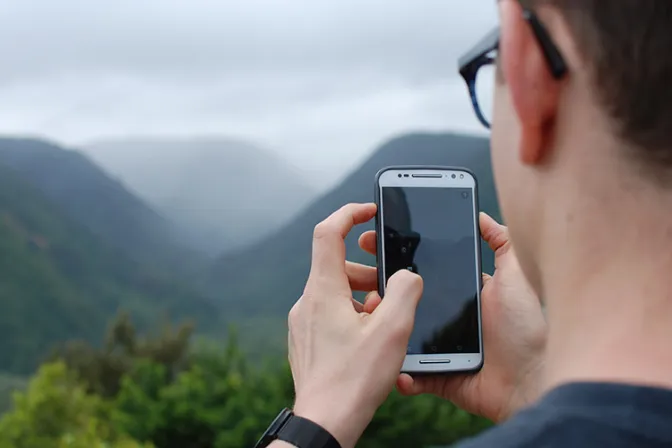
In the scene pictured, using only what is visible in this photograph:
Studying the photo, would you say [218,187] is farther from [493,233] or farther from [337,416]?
[337,416]

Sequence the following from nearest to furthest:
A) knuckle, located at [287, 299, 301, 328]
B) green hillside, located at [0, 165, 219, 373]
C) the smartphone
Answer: knuckle, located at [287, 299, 301, 328] < the smartphone < green hillside, located at [0, 165, 219, 373]

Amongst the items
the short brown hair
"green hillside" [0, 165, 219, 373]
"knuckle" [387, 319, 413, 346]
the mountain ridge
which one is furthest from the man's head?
the mountain ridge

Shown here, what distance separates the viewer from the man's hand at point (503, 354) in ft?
3.25

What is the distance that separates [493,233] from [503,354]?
7.1 inches

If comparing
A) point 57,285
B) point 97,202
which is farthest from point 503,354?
point 97,202

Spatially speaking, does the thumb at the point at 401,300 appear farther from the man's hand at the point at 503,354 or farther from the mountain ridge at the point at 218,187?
the mountain ridge at the point at 218,187

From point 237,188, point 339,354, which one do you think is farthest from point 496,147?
point 237,188

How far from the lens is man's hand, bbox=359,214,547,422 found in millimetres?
990

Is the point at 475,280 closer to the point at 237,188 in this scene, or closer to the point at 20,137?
the point at 237,188

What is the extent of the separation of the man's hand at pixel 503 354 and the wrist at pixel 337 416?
17 centimetres

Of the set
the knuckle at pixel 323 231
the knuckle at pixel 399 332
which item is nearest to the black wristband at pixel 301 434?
the knuckle at pixel 399 332

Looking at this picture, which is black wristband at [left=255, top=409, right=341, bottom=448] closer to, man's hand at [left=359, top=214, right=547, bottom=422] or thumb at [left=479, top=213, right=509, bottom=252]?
man's hand at [left=359, top=214, right=547, bottom=422]

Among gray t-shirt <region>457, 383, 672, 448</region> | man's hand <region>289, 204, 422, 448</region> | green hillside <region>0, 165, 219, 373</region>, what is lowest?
green hillside <region>0, 165, 219, 373</region>

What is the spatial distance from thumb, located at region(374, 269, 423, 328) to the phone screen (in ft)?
0.51
